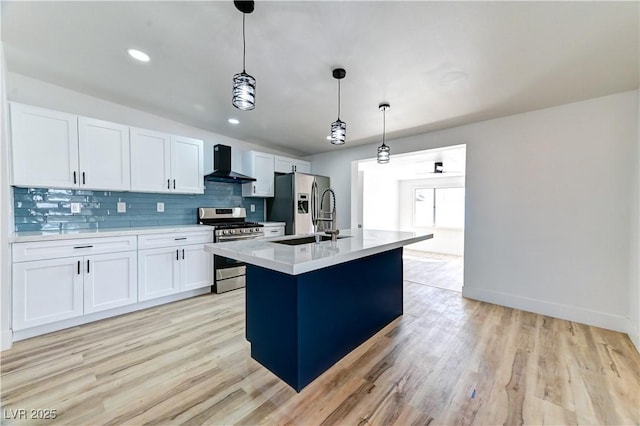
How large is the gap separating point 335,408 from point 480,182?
3232mm

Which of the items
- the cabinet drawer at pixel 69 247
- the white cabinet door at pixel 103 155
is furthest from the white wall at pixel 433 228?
the white cabinet door at pixel 103 155

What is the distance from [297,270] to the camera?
127cm

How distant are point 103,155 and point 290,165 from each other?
291cm

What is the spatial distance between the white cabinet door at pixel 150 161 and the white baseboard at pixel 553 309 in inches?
175

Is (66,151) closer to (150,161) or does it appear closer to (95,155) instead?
(95,155)

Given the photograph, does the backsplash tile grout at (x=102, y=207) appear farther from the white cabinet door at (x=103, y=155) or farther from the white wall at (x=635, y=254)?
the white wall at (x=635, y=254)

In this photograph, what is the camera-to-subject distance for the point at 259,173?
178 inches

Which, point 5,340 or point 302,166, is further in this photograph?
point 302,166

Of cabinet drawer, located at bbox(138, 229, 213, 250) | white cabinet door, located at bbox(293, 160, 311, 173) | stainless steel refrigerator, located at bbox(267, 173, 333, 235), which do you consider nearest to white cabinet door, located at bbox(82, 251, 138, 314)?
cabinet drawer, located at bbox(138, 229, 213, 250)

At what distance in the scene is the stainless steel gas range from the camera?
3596 mm

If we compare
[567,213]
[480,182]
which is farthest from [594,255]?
[480,182]

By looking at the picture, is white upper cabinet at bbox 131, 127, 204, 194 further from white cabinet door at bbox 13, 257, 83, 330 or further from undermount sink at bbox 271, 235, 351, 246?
undermount sink at bbox 271, 235, 351, 246

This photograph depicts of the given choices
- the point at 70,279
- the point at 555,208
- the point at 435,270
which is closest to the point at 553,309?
the point at 555,208

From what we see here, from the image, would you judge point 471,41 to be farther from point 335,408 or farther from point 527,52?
point 335,408
